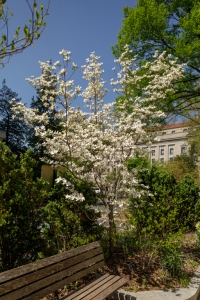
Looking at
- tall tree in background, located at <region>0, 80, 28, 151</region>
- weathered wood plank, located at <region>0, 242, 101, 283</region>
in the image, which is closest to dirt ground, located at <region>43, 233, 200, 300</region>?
weathered wood plank, located at <region>0, 242, 101, 283</region>

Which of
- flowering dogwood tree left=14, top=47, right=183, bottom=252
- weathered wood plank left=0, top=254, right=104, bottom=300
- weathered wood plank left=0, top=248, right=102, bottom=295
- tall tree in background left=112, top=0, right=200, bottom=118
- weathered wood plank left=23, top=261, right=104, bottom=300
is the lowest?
weathered wood plank left=23, top=261, right=104, bottom=300

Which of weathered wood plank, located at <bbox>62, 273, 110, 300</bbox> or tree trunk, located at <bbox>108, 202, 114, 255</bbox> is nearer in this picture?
weathered wood plank, located at <bbox>62, 273, 110, 300</bbox>

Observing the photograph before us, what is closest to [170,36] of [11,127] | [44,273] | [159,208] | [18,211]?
[159,208]

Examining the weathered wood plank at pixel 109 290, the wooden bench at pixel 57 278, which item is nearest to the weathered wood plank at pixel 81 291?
the wooden bench at pixel 57 278

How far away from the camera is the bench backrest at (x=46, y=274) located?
8.99ft

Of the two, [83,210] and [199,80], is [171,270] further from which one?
[199,80]

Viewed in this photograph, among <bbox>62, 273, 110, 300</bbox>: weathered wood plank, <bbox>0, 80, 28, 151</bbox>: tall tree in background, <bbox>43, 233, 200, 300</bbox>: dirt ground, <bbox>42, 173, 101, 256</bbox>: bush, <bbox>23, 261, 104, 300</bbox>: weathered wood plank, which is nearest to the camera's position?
<bbox>23, 261, 104, 300</bbox>: weathered wood plank

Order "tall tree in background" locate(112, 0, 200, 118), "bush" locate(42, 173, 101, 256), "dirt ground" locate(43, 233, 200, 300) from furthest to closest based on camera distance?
"tall tree in background" locate(112, 0, 200, 118), "bush" locate(42, 173, 101, 256), "dirt ground" locate(43, 233, 200, 300)

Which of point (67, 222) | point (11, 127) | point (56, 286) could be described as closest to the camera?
point (56, 286)

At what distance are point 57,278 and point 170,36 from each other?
10239 millimetres

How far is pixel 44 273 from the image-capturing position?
3164mm

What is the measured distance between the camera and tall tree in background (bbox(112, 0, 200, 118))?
10.2 m

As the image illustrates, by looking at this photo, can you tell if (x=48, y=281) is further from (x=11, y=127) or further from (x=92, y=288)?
(x=11, y=127)

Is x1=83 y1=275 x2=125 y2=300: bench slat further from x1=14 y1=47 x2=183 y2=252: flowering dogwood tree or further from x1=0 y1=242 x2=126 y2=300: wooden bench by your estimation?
x1=14 y1=47 x2=183 y2=252: flowering dogwood tree
